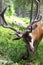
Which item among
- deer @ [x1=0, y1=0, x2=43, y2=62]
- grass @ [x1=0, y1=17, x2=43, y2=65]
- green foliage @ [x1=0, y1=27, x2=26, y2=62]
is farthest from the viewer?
green foliage @ [x1=0, y1=27, x2=26, y2=62]

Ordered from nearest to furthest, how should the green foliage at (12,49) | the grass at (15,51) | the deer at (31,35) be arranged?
the deer at (31,35), the grass at (15,51), the green foliage at (12,49)

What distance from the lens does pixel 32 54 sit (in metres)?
9.73

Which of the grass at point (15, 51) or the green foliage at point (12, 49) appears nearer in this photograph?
the grass at point (15, 51)

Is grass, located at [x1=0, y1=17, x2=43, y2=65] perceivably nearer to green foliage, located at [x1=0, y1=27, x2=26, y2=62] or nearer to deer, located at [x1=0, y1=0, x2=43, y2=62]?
green foliage, located at [x1=0, y1=27, x2=26, y2=62]

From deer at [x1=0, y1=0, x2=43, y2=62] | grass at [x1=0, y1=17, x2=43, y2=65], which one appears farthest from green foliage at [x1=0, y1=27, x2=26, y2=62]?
deer at [x1=0, y1=0, x2=43, y2=62]

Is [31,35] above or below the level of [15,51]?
above

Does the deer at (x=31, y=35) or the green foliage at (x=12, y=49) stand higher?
the deer at (x=31, y=35)

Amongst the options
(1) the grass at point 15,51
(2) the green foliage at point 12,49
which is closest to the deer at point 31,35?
(1) the grass at point 15,51

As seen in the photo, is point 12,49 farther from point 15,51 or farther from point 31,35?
point 31,35

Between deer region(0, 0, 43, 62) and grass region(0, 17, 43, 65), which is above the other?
A: deer region(0, 0, 43, 62)

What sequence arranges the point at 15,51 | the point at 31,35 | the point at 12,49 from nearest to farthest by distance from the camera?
the point at 31,35 → the point at 15,51 → the point at 12,49

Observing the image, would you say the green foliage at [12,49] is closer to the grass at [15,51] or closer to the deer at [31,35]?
the grass at [15,51]

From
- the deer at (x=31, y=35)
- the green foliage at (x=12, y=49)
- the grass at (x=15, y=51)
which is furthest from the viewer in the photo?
the green foliage at (x=12, y=49)

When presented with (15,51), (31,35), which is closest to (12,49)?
(15,51)
